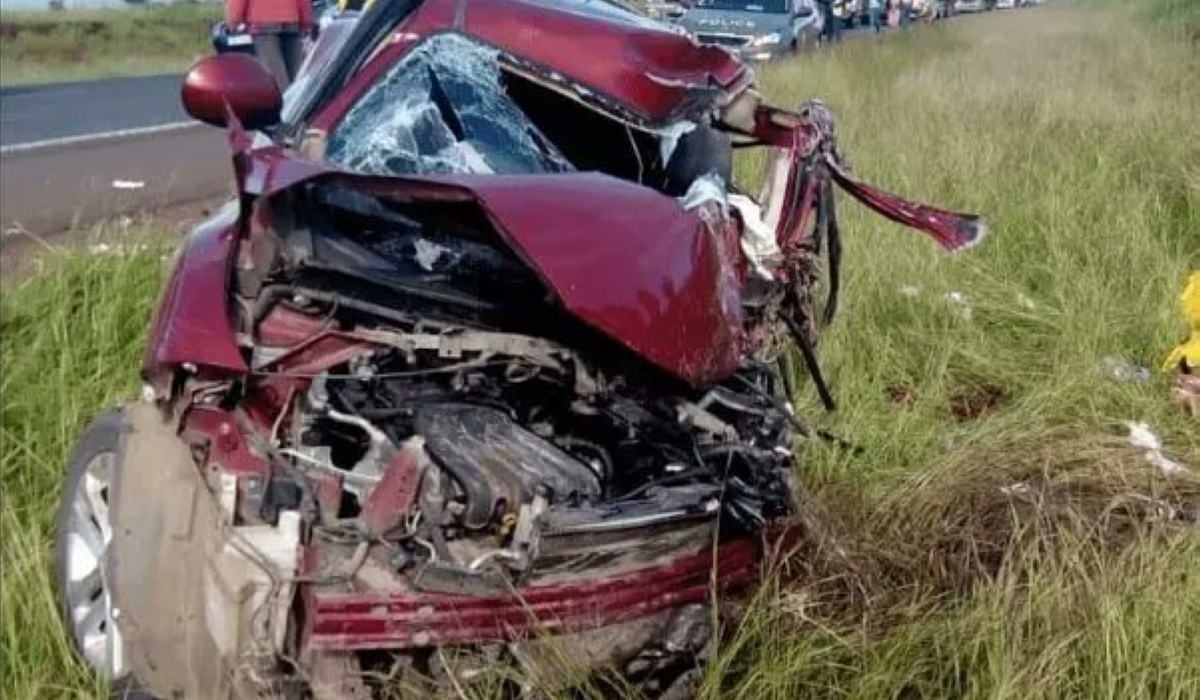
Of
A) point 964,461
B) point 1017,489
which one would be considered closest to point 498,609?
point 1017,489

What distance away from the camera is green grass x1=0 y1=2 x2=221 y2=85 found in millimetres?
21953

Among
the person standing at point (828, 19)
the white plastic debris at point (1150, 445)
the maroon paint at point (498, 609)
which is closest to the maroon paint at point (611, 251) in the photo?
the maroon paint at point (498, 609)

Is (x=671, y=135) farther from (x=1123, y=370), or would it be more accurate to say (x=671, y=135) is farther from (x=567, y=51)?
(x=1123, y=370)

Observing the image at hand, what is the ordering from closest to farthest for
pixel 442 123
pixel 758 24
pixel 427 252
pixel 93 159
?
pixel 427 252
pixel 442 123
pixel 93 159
pixel 758 24

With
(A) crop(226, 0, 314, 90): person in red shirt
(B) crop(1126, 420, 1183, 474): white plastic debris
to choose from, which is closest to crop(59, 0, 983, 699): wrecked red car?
(B) crop(1126, 420, 1183, 474): white plastic debris

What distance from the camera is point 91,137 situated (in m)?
13.0

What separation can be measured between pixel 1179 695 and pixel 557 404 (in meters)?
1.40

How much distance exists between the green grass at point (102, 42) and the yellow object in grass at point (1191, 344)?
52.7 feet

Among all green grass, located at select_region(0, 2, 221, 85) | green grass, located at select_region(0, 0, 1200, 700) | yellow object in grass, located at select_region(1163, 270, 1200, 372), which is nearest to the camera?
green grass, located at select_region(0, 0, 1200, 700)

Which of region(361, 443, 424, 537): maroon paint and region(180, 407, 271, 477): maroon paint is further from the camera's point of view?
region(180, 407, 271, 477): maroon paint

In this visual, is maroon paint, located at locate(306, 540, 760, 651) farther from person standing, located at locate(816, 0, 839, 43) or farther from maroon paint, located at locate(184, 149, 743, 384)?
person standing, located at locate(816, 0, 839, 43)

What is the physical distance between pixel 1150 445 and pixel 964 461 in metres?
0.79

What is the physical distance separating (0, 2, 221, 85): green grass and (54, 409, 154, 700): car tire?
16865 millimetres

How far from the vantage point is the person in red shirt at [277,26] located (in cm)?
1047
